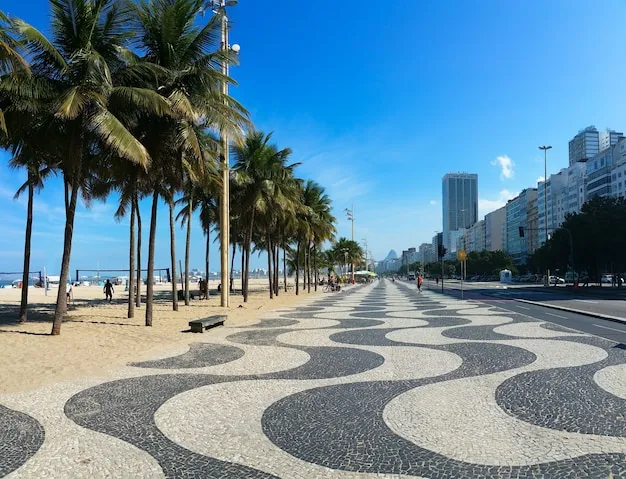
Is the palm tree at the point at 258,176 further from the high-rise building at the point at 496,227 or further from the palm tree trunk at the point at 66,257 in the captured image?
the high-rise building at the point at 496,227

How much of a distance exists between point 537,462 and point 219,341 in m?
9.15

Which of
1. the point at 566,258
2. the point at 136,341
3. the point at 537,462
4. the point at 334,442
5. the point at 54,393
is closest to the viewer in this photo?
the point at 537,462

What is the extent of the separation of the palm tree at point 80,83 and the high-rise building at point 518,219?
15700 cm

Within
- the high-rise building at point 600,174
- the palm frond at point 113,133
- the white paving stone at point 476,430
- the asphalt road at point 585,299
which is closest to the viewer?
the white paving stone at point 476,430

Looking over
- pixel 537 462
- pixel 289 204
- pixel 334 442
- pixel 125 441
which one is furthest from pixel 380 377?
pixel 289 204

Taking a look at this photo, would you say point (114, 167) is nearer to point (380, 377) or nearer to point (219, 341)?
point (219, 341)

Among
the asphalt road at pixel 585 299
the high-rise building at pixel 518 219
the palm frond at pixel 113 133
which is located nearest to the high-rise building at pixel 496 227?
the high-rise building at pixel 518 219

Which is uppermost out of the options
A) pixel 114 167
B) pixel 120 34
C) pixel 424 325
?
pixel 120 34

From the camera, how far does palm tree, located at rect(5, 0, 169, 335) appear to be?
11594mm

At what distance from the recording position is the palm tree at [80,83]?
11594 mm

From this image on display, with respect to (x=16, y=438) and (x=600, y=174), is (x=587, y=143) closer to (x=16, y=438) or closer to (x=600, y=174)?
(x=600, y=174)

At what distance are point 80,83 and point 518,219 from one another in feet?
589

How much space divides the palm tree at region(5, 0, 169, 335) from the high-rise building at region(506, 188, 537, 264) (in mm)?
157002

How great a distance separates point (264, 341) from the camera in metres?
12.5
